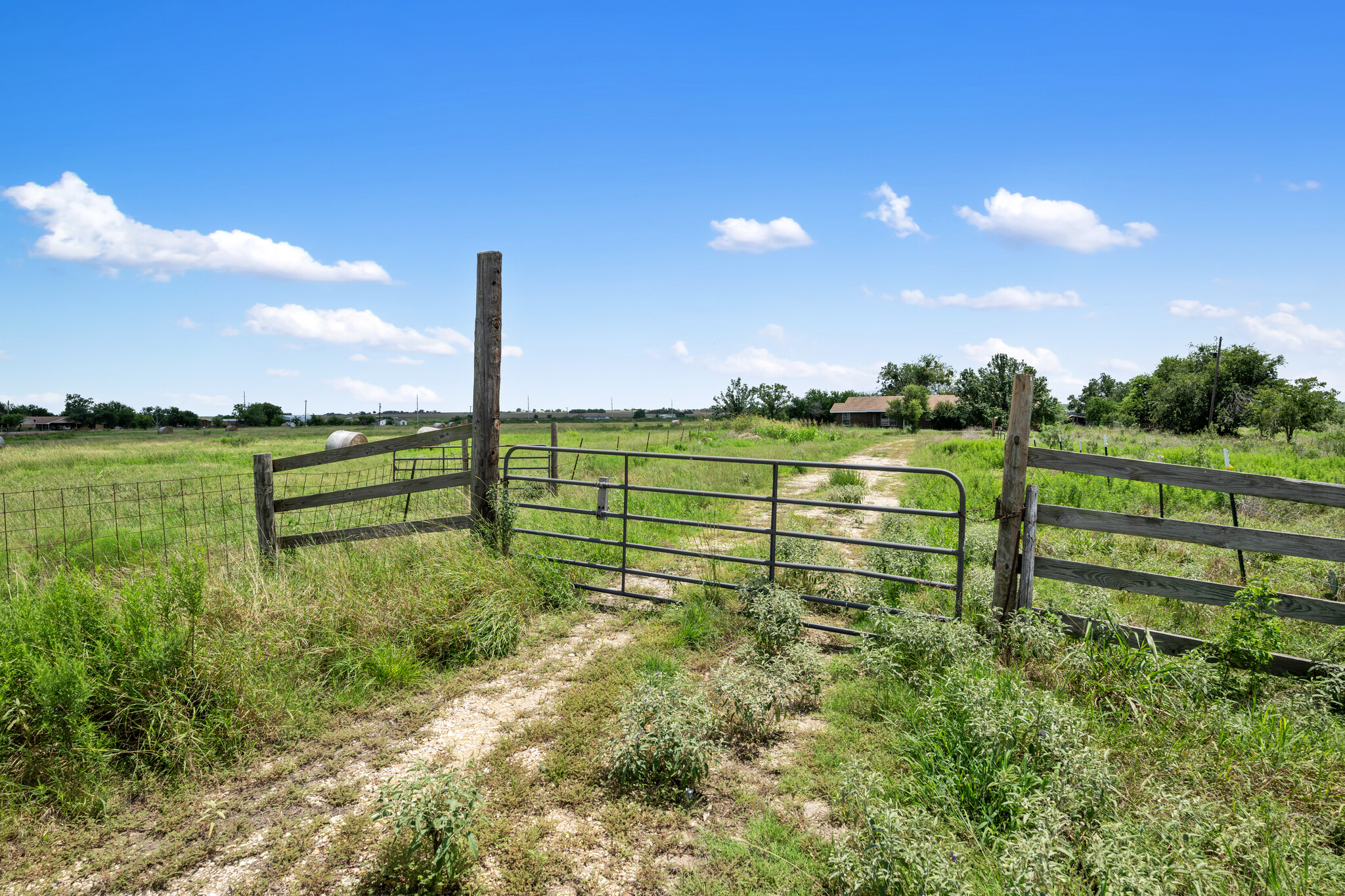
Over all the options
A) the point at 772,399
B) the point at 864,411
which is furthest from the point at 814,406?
the point at 772,399

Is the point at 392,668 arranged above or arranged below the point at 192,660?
below

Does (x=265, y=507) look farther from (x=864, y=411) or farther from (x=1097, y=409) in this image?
(x=1097, y=409)

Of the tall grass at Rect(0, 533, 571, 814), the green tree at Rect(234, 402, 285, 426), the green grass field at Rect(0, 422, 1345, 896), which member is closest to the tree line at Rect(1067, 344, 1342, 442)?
the green grass field at Rect(0, 422, 1345, 896)

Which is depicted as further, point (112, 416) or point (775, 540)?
point (112, 416)

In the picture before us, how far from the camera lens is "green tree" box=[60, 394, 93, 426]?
81188mm

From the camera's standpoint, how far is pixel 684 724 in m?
3.84

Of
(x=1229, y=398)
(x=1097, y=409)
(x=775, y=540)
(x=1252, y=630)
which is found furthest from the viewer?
(x=1097, y=409)

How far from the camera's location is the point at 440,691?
16.1 ft

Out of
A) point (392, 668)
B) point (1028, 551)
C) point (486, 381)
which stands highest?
point (486, 381)

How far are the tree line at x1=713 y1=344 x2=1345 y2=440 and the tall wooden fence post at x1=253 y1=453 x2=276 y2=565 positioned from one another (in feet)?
87.4

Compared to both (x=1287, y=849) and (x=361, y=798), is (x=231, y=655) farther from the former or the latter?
(x=1287, y=849)

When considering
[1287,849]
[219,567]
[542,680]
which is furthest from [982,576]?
[219,567]

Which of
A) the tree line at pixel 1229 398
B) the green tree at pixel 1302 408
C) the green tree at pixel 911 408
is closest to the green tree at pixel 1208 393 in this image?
the tree line at pixel 1229 398

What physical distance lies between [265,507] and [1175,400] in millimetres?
65295
